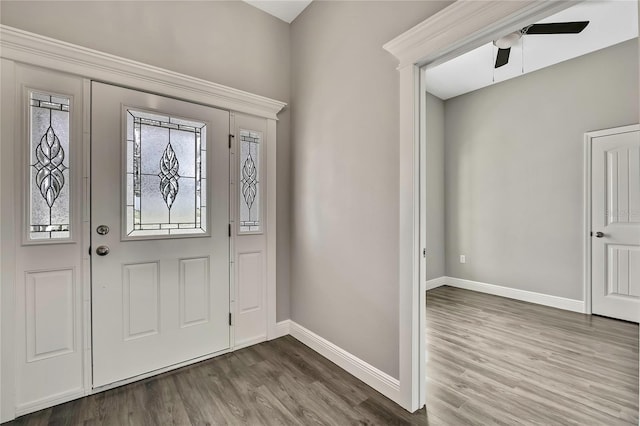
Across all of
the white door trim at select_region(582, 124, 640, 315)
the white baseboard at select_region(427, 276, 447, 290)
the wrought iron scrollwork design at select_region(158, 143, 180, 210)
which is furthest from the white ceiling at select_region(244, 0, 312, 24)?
the white baseboard at select_region(427, 276, 447, 290)

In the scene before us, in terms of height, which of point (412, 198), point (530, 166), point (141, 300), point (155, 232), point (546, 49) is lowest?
point (141, 300)

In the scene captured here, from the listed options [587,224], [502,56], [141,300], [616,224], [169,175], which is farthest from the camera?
[587,224]

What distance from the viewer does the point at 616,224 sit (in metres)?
3.22

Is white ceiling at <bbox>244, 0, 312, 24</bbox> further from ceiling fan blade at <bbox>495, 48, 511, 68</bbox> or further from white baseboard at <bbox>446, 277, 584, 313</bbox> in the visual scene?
white baseboard at <bbox>446, 277, 584, 313</bbox>

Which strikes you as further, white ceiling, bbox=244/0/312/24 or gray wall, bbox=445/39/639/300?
gray wall, bbox=445/39/639/300

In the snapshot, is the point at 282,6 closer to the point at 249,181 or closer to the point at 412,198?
the point at 249,181

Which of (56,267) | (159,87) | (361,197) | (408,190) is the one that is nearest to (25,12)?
(159,87)

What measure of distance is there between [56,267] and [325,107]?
7.51ft

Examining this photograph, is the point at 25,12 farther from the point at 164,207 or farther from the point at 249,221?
the point at 249,221

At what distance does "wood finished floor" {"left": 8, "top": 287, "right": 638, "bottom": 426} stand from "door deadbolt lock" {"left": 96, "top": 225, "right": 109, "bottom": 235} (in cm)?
111

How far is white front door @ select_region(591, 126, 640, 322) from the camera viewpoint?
3086 millimetres

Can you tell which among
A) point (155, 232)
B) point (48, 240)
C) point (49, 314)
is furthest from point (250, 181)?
point (49, 314)

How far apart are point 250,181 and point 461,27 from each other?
1967mm

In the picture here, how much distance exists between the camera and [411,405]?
1742mm
